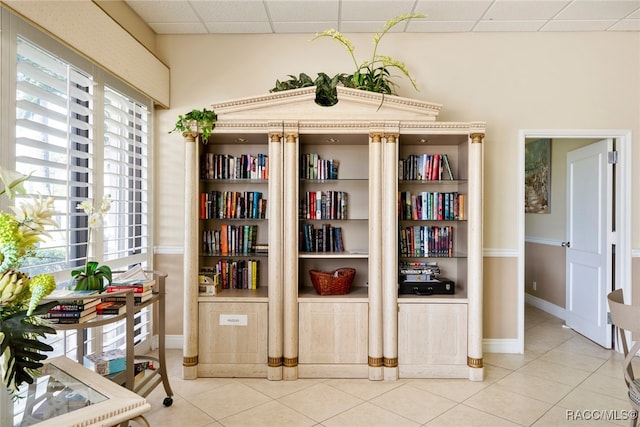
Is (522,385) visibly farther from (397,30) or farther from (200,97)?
(200,97)

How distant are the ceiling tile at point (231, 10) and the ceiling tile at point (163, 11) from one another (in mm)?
89

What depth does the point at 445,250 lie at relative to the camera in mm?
3164

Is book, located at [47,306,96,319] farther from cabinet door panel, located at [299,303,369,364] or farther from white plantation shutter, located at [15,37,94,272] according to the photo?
cabinet door panel, located at [299,303,369,364]

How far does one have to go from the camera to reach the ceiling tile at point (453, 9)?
119 inches

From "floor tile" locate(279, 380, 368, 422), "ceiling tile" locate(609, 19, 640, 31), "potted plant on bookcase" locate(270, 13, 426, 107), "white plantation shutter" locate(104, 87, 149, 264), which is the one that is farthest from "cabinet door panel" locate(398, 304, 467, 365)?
"ceiling tile" locate(609, 19, 640, 31)

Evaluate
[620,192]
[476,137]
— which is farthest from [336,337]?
[620,192]

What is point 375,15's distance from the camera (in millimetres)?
3215

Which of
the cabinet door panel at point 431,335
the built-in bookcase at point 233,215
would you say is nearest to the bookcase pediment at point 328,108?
the built-in bookcase at point 233,215

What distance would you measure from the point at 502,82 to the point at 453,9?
846 mm

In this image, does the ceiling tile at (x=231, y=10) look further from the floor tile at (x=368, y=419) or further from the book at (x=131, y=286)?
the floor tile at (x=368, y=419)

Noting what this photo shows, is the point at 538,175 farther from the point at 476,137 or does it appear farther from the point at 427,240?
the point at 427,240

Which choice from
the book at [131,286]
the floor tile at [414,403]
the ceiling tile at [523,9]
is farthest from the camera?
the ceiling tile at [523,9]

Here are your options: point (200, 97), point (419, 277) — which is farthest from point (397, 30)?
point (419, 277)

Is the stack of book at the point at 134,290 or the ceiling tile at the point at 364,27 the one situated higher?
the ceiling tile at the point at 364,27
